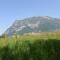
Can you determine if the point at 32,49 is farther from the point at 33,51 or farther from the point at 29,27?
the point at 29,27

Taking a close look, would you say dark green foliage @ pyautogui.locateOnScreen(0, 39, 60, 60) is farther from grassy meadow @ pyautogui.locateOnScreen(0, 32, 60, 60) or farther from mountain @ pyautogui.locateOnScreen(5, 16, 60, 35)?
mountain @ pyautogui.locateOnScreen(5, 16, 60, 35)

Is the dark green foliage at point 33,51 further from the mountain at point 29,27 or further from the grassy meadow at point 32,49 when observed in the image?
the mountain at point 29,27

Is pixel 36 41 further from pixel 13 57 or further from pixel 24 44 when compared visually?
pixel 13 57

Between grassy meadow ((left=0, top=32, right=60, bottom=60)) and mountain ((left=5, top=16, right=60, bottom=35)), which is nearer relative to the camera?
grassy meadow ((left=0, top=32, right=60, bottom=60))

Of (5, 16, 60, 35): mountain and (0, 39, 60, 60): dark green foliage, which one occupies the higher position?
(5, 16, 60, 35): mountain

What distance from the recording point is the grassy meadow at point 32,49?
568 cm

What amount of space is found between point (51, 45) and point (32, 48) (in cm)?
49

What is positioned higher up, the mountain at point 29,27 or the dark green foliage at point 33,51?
the mountain at point 29,27

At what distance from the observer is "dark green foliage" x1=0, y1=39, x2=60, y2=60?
5676 millimetres

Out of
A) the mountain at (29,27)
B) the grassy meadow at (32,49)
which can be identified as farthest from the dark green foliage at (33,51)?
the mountain at (29,27)

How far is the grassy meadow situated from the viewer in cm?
568

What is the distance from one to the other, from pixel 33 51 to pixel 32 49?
0.06 m

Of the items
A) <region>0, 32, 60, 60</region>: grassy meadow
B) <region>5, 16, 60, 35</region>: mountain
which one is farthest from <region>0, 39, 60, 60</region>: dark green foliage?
<region>5, 16, 60, 35</region>: mountain

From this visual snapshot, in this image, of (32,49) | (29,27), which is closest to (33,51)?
(32,49)
